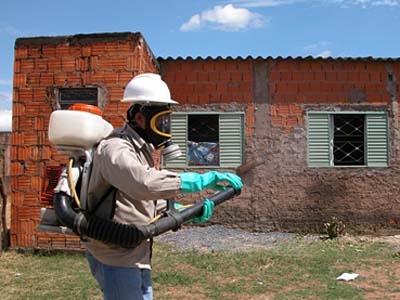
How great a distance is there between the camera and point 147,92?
95.4 inches

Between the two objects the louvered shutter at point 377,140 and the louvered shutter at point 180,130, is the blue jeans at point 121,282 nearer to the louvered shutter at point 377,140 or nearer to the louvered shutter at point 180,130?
the louvered shutter at point 180,130

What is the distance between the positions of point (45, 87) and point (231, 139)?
3.61 meters

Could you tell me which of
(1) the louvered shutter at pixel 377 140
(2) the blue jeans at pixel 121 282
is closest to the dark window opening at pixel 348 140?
(1) the louvered shutter at pixel 377 140

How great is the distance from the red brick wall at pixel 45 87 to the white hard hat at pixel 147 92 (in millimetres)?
4344

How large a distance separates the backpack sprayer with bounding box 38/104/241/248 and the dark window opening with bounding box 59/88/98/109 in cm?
447

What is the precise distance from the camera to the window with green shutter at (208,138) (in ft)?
28.5

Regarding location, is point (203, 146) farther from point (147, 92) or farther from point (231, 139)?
point (147, 92)

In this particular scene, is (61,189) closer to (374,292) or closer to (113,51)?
(374,292)

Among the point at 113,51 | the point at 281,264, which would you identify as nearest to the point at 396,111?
the point at 281,264

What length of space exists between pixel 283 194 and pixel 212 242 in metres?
1.86

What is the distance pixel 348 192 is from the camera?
8633mm

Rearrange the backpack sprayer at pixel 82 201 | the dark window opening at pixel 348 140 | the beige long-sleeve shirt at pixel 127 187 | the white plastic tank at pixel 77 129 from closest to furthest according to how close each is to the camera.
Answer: the beige long-sleeve shirt at pixel 127 187 → the backpack sprayer at pixel 82 201 → the white plastic tank at pixel 77 129 → the dark window opening at pixel 348 140

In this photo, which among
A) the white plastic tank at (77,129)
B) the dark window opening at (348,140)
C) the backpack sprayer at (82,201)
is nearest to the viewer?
the backpack sprayer at (82,201)

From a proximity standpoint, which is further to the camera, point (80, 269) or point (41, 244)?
point (41, 244)
